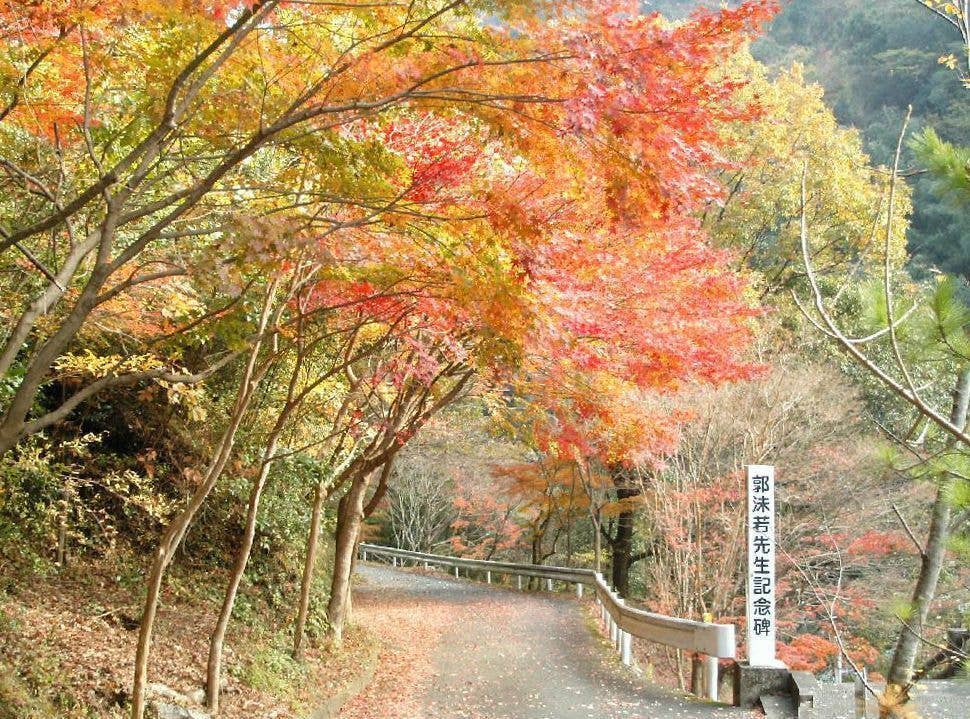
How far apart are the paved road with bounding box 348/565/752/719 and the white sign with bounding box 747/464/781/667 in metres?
0.81

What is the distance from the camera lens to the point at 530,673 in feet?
41.7

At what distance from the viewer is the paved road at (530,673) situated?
33.6 ft

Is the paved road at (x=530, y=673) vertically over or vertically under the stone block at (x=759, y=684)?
under

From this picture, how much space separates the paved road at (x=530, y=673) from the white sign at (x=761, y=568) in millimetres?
809

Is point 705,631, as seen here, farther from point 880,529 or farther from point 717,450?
point 880,529

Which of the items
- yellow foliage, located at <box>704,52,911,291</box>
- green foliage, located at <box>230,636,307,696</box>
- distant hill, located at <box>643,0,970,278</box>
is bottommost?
green foliage, located at <box>230,636,307,696</box>

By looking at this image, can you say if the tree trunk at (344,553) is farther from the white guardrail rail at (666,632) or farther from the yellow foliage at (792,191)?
the yellow foliage at (792,191)

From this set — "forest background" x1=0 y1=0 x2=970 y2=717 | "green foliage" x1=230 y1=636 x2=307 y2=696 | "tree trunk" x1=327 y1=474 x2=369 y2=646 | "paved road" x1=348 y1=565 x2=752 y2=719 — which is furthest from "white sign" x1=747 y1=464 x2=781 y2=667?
"tree trunk" x1=327 y1=474 x2=369 y2=646

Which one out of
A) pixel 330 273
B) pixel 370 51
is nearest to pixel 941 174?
pixel 370 51

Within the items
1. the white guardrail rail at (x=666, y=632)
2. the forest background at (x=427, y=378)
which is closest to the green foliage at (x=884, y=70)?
the forest background at (x=427, y=378)

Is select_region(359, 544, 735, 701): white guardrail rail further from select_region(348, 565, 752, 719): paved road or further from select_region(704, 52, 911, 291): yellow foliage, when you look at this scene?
select_region(704, 52, 911, 291): yellow foliage

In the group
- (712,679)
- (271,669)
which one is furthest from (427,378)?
(712,679)

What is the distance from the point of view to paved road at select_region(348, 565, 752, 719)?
33.6 feet

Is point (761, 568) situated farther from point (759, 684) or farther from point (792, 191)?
point (792, 191)
